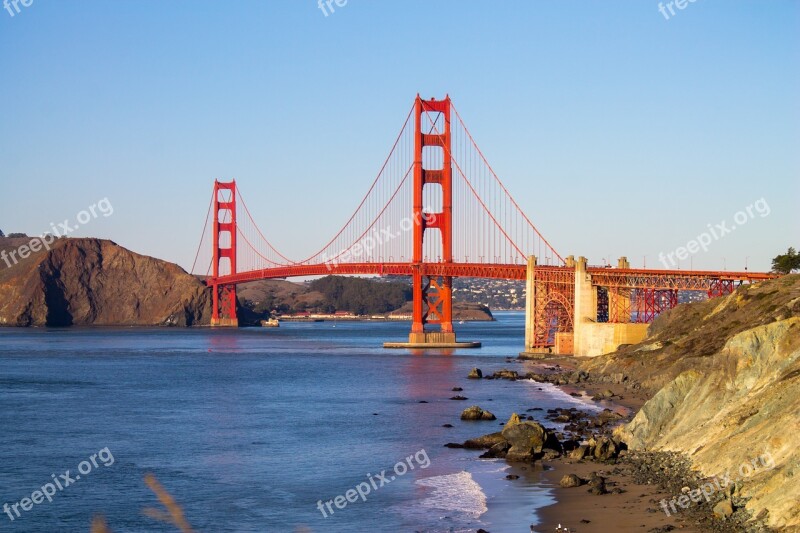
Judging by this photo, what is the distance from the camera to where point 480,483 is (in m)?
30.0

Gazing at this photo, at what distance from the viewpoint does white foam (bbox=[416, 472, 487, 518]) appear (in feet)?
88.7

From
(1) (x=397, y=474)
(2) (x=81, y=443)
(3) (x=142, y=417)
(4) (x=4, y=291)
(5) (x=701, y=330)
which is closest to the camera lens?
(1) (x=397, y=474)

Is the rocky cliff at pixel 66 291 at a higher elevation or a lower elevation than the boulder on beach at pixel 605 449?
higher

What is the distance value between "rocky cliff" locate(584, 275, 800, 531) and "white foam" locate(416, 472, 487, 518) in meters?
5.40

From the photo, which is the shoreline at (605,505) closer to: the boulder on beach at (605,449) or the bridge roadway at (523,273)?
the boulder on beach at (605,449)

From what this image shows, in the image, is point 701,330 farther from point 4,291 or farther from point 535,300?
point 4,291

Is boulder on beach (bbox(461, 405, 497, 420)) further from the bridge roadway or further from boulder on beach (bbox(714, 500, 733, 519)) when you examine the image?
the bridge roadway

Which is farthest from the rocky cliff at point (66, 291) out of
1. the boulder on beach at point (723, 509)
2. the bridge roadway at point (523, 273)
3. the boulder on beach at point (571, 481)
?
the boulder on beach at point (723, 509)

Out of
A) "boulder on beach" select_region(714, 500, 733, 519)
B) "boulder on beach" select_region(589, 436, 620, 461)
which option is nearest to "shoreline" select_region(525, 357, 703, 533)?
"boulder on beach" select_region(589, 436, 620, 461)

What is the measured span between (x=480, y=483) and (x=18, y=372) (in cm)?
5635

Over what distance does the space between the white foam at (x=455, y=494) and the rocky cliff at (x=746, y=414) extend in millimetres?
5402

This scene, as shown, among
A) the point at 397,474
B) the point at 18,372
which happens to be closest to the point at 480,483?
the point at 397,474

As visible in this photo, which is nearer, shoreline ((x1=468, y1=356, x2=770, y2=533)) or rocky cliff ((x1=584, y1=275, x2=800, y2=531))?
rocky cliff ((x1=584, y1=275, x2=800, y2=531))

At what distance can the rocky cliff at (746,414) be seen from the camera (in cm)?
2258
